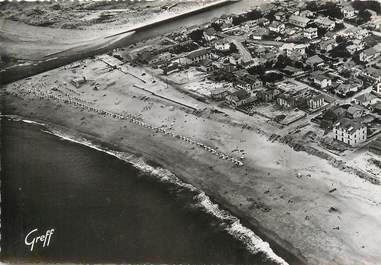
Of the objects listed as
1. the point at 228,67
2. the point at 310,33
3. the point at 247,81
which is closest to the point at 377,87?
the point at 247,81

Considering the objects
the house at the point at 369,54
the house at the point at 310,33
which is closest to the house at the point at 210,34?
the house at the point at 310,33

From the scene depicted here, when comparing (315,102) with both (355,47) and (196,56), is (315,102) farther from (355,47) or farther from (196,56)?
(196,56)

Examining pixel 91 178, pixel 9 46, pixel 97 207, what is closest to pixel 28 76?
pixel 9 46

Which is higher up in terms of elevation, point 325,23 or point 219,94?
point 325,23

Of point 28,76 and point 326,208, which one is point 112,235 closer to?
point 326,208

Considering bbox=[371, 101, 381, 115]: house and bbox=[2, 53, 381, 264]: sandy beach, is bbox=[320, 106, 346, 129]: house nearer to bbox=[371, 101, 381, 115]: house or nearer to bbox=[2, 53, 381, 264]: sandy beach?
bbox=[371, 101, 381, 115]: house

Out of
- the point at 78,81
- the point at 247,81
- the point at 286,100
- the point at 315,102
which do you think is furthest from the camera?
the point at 78,81

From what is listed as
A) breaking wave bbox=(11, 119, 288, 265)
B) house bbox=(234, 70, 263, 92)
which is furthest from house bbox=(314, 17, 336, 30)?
breaking wave bbox=(11, 119, 288, 265)
